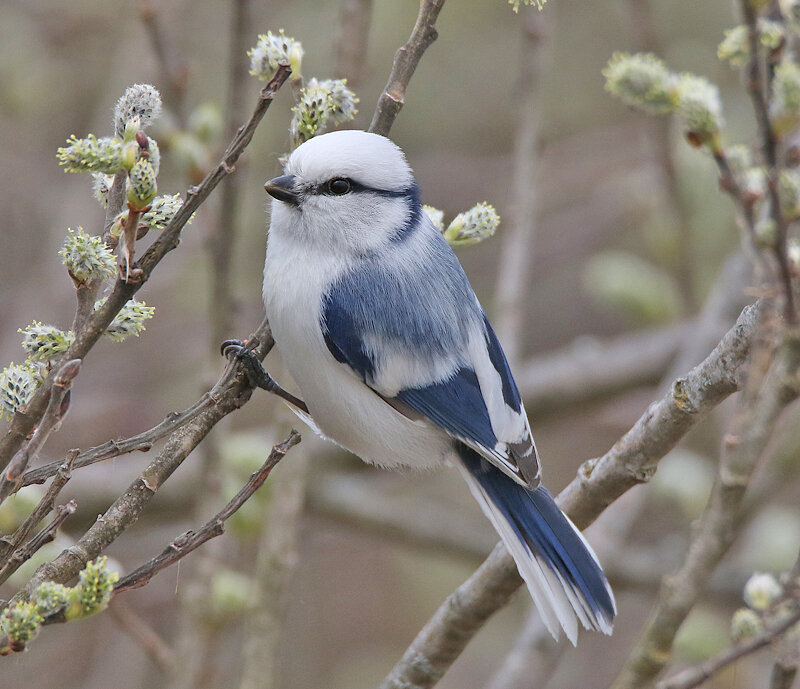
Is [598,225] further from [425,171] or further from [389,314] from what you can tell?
[389,314]

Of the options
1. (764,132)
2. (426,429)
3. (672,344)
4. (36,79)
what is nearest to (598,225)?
(672,344)

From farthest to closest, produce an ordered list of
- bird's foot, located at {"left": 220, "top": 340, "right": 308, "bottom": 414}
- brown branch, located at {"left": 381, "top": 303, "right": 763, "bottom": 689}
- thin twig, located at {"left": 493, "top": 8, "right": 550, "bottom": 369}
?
thin twig, located at {"left": 493, "top": 8, "right": 550, "bottom": 369}, bird's foot, located at {"left": 220, "top": 340, "right": 308, "bottom": 414}, brown branch, located at {"left": 381, "top": 303, "right": 763, "bottom": 689}

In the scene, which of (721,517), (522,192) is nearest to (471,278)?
(522,192)

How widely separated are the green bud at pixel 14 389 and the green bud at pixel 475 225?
2.16 ft

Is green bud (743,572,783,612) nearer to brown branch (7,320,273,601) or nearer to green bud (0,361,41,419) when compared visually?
brown branch (7,320,273,601)

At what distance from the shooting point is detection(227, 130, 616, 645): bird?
1675 mm

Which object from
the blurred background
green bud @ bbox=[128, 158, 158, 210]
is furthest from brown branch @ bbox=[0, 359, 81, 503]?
the blurred background

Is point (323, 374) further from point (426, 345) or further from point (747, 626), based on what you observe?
point (747, 626)

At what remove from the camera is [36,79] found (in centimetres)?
316

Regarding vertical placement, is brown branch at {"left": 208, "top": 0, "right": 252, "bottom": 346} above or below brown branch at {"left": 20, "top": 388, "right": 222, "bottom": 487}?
above

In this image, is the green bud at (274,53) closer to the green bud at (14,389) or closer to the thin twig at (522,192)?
the green bud at (14,389)

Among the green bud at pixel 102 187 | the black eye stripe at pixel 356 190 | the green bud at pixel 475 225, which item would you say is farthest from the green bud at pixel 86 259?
the black eye stripe at pixel 356 190

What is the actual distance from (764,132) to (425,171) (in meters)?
3.25

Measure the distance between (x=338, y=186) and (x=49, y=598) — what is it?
106 cm
